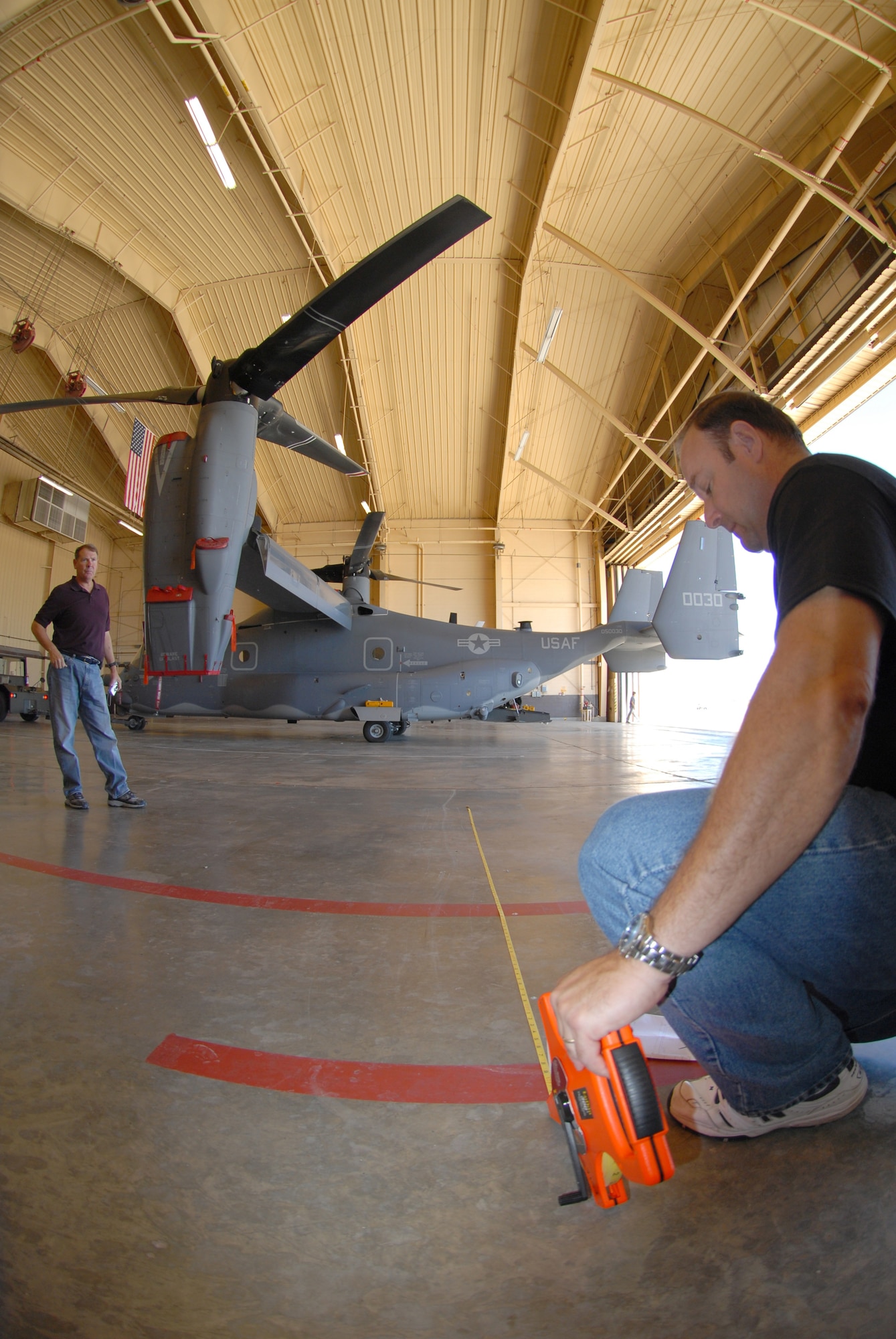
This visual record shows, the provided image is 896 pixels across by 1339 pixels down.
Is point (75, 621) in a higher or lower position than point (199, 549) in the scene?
lower

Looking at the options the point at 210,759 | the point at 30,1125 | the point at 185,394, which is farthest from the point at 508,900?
the point at 185,394

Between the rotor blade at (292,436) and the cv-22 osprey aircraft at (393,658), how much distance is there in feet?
7.12

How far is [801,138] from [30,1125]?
16.8 m

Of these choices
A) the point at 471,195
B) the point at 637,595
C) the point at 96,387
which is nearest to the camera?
the point at 471,195

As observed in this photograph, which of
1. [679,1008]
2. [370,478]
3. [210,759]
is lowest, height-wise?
[210,759]

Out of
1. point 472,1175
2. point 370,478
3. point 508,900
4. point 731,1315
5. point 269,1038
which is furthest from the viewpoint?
point 370,478

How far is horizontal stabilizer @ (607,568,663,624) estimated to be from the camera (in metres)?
15.5

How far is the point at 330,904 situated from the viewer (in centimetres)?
218

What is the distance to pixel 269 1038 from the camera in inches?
51.3

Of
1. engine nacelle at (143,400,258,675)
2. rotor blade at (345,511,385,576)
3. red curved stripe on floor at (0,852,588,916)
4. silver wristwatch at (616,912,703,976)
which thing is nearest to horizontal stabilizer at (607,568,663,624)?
rotor blade at (345,511,385,576)

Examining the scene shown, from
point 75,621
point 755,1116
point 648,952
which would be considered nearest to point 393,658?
point 75,621

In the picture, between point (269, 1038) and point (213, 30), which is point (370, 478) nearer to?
point (213, 30)

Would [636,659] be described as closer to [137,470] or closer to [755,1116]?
[755,1116]

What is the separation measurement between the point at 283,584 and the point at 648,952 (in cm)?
889
